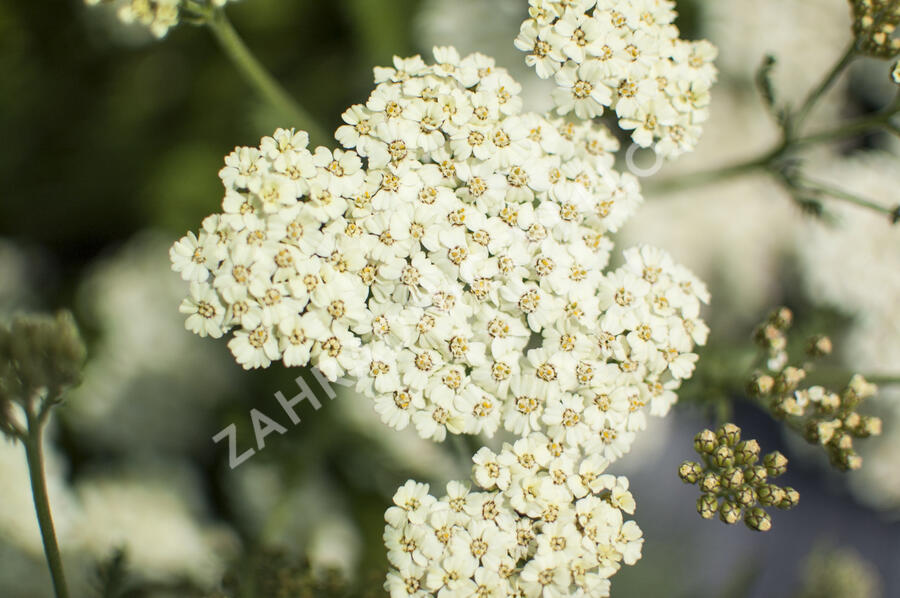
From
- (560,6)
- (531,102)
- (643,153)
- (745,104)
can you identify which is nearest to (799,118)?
(560,6)

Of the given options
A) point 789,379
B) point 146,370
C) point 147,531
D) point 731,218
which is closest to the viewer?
point 789,379

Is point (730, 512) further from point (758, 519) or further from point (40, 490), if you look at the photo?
point (40, 490)

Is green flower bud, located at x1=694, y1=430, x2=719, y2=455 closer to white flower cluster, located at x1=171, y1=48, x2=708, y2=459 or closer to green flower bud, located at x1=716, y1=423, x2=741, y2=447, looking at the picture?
green flower bud, located at x1=716, y1=423, x2=741, y2=447

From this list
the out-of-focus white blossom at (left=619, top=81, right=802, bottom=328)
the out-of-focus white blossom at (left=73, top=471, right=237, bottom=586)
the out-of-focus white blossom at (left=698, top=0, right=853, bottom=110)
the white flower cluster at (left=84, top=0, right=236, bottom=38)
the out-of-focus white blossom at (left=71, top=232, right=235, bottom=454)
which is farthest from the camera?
the out-of-focus white blossom at (left=619, top=81, right=802, bottom=328)

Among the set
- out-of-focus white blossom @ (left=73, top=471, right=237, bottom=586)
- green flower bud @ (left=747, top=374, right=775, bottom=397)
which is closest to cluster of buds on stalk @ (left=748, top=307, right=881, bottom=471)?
green flower bud @ (left=747, top=374, right=775, bottom=397)

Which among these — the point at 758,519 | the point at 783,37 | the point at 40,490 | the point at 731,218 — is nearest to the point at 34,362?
the point at 40,490
